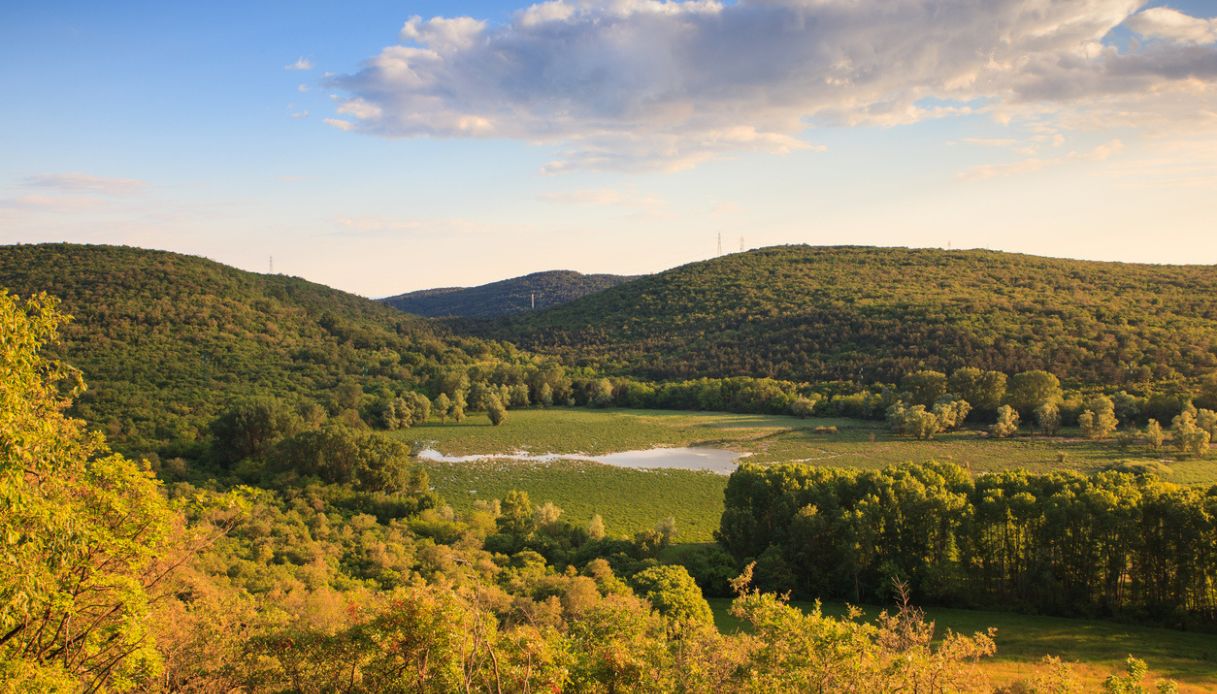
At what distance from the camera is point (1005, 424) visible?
71562 mm

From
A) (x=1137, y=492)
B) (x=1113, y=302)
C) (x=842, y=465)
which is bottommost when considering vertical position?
(x=842, y=465)

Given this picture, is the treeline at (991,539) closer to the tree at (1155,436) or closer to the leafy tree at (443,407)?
the tree at (1155,436)

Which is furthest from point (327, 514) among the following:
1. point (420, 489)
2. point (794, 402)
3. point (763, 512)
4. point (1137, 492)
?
point (794, 402)

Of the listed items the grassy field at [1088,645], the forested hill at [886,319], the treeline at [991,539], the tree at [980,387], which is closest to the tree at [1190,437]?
the tree at [980,387]

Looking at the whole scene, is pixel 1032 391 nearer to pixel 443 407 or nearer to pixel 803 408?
pixel 803 408

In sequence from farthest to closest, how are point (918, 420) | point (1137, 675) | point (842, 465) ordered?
point (918, 420), point (842, 465), point (1137, 675)

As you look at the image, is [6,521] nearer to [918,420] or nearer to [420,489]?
[420,489]

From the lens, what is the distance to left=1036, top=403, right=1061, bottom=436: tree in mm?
70375

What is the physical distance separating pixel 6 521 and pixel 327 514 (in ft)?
111

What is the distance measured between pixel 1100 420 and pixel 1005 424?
7715 mm

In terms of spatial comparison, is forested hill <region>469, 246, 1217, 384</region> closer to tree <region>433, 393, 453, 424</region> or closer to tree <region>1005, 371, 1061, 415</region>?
tree <region>1005, 371, 1061, 415</region>

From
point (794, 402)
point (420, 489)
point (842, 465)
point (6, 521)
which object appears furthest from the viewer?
point (794, 402)

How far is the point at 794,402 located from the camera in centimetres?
9206

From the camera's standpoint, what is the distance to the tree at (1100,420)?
66.9 metres
